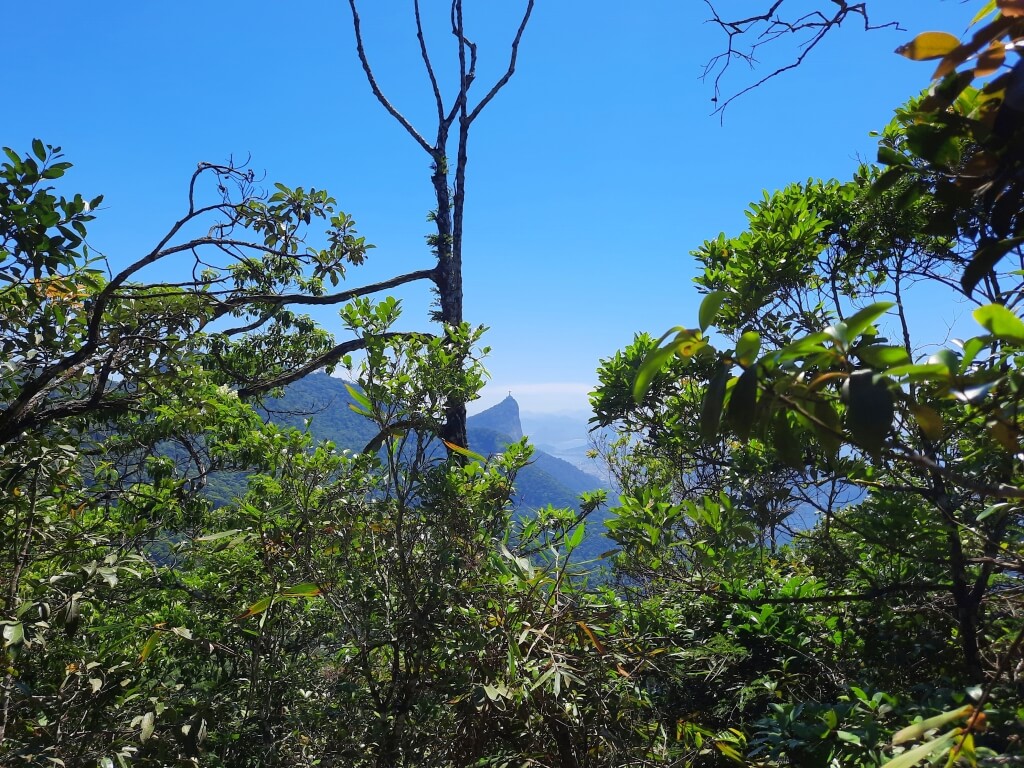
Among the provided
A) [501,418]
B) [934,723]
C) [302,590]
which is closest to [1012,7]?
[934,723]

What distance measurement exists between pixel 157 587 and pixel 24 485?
2.40 feet

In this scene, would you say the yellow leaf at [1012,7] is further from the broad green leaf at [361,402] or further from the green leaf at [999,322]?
the broad green leaf at [361,402]

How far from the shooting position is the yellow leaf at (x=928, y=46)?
77cm

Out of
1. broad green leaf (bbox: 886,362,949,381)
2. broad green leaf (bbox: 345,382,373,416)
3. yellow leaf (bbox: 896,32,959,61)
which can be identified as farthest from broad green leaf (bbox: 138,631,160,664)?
yellow leaf (bbox: 896,32,959,61)

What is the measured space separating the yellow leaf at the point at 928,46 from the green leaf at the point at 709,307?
0.40 meters

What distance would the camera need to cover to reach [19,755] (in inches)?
66.4

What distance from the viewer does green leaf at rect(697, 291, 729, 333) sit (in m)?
0.73

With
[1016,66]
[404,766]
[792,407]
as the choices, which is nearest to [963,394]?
[792,407]

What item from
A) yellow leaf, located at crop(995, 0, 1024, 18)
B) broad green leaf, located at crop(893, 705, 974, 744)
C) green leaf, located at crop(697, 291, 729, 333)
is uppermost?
yellow leaf, located at crop(995, 0, 1024, 18)

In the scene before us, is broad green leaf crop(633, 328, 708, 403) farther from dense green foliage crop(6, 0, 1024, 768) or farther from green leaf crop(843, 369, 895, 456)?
dense green foliage crop(6, 0, 1024, 768)

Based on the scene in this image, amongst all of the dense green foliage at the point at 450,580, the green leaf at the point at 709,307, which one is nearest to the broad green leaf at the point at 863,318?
the green leaf at the point at 709,307

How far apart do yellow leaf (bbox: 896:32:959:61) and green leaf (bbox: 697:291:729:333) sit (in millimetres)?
396

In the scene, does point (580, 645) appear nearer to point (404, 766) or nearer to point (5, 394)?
point (404, 766)

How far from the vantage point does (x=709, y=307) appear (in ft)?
2.39
